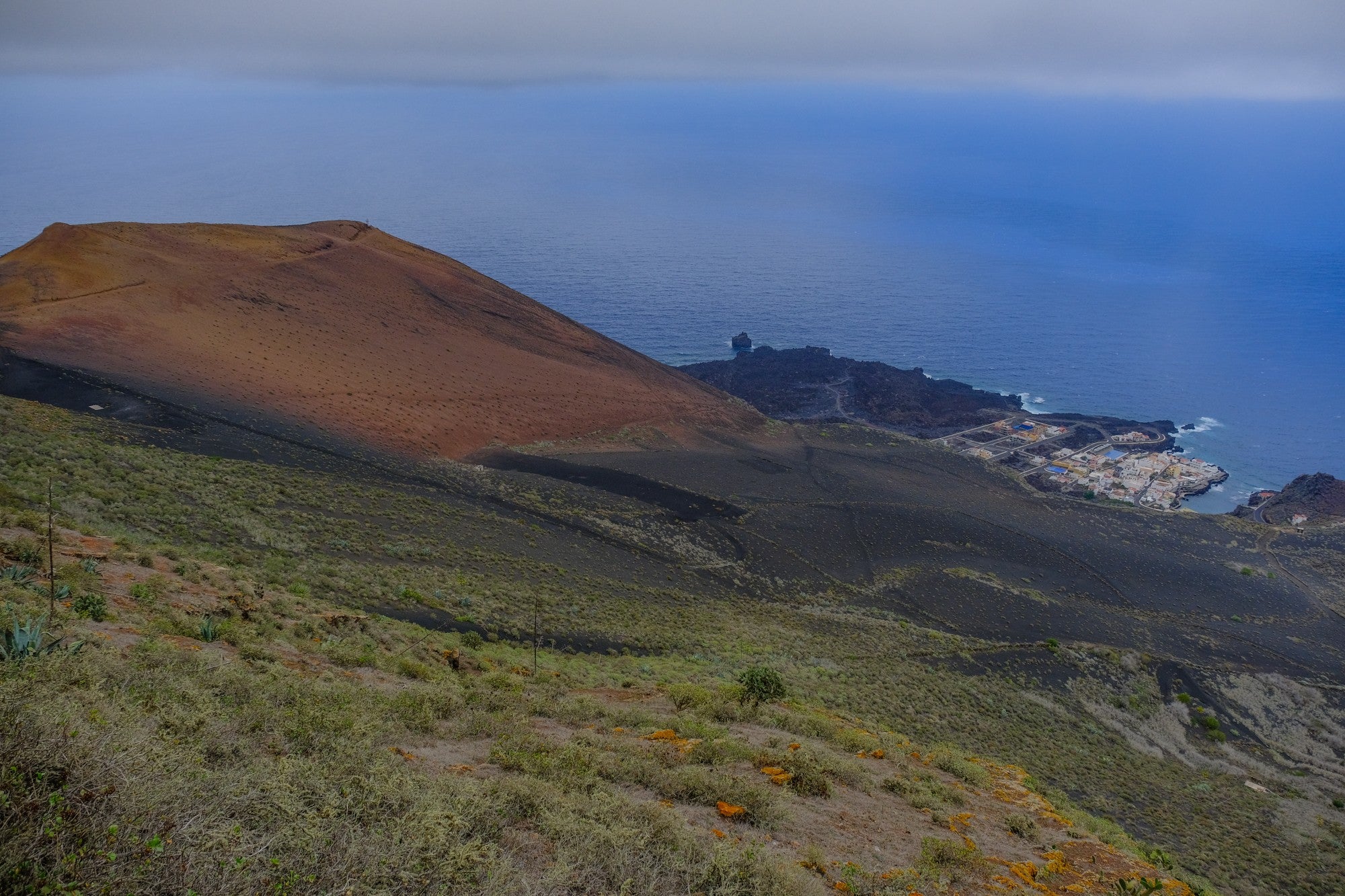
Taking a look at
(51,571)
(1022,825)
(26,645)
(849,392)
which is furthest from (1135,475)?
(26,645)

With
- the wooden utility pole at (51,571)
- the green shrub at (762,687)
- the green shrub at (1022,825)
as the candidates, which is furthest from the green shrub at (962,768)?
the wooden utility pole at (51,571)

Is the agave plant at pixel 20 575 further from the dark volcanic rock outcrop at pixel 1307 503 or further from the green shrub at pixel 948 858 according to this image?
the dark volcanic rock outcrop at pixel 1307 503

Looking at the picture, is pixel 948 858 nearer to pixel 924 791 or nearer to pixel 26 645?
pixel 924 791

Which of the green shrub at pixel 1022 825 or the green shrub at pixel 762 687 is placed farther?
the green shrub at pixel 762 687

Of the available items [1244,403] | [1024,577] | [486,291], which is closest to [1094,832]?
[1024,577]

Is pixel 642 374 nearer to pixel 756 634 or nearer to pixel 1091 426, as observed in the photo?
pixel 756 634
